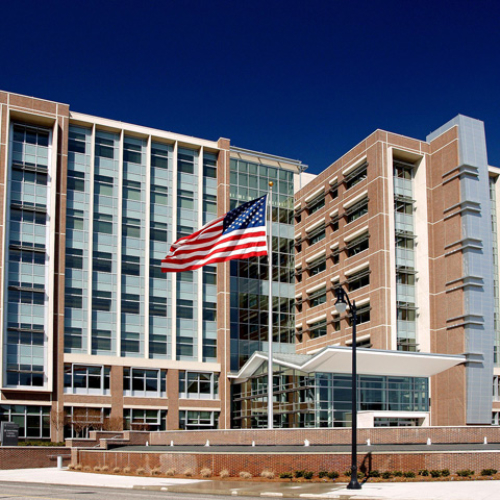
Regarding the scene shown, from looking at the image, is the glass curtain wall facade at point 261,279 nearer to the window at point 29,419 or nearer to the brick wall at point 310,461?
the window at point 29,419

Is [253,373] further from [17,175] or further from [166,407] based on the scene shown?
[17,175]

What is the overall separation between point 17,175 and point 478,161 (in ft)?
130

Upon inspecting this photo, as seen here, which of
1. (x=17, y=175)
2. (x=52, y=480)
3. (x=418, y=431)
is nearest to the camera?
(x=52, y=480)

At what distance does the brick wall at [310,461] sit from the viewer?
2838cm

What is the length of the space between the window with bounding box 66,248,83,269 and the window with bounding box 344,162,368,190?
84.4 ft

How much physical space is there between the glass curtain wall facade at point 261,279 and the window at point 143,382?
7.25 m

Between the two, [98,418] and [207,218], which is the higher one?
[207,218]

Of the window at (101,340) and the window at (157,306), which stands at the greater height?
the window at (157,306)

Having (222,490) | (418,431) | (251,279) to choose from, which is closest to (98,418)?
(251,279)

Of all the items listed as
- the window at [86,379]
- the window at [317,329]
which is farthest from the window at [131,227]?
the window at [317,329]

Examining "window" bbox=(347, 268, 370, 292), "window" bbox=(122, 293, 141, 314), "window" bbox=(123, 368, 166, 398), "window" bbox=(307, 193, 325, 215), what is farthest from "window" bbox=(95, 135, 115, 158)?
"window" bbox=(347, 268, 370, 292)

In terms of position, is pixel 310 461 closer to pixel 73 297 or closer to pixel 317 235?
pixel 73 297

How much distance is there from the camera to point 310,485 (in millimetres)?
27391

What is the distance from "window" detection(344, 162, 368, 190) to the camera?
2547 inches
